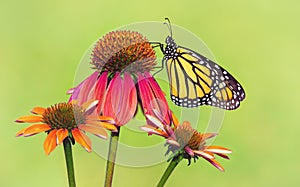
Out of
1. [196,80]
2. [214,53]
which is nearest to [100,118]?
[196,80]

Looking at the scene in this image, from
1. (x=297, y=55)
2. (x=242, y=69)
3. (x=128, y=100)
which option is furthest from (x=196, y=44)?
(x=297, y=55)

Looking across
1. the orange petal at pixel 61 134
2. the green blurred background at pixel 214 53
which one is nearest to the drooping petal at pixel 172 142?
the orange petal at pixel 61 134

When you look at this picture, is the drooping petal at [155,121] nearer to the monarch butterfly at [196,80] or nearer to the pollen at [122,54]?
the pollen at [122,54]

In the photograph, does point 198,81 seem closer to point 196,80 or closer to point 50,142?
point 196,80

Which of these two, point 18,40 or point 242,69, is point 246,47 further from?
point 18,40

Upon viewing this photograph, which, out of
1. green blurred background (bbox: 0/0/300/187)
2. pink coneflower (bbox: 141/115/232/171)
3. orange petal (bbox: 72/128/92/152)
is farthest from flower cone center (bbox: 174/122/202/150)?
green blurred background (bbox: 0/0/300/187)

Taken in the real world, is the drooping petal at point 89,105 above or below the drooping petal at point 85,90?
below

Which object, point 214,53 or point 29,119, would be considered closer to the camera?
point 29,119
